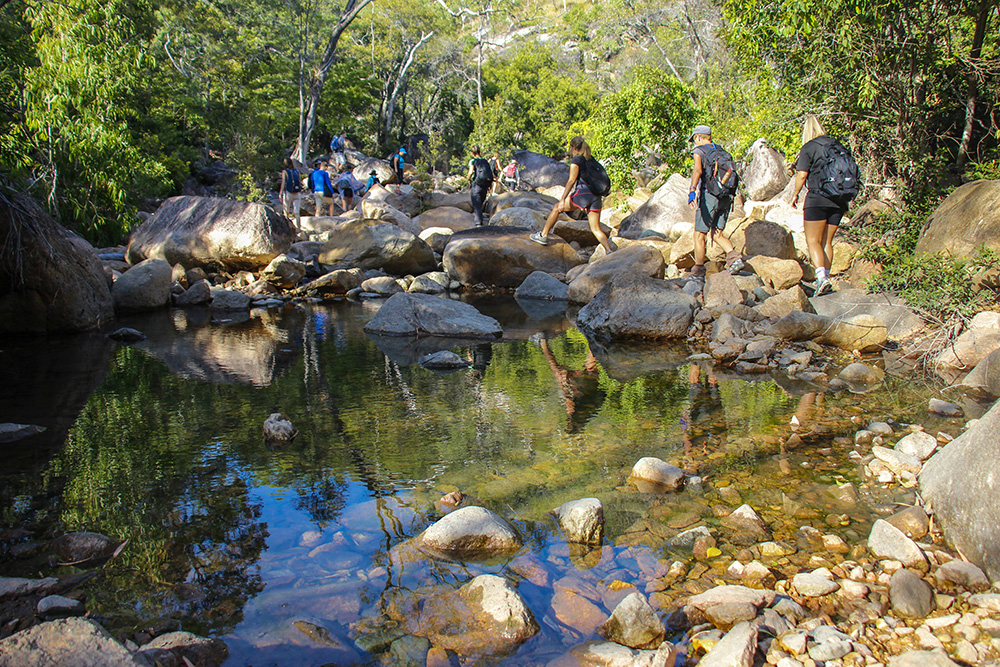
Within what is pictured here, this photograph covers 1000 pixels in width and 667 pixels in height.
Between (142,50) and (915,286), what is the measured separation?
915 cm

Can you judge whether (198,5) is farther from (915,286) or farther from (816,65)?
(915,286)

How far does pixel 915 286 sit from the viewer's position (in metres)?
6.45

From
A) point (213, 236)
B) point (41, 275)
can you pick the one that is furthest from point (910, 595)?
point (213, 236)

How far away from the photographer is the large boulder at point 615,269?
30.8 feet

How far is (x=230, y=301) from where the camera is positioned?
11.0 meters

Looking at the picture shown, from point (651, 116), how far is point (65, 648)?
54.9 feet

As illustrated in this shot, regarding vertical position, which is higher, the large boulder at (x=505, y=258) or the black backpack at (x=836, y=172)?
the black backpack at (x=836, y=172)

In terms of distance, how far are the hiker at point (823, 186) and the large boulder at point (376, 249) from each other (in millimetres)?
7155

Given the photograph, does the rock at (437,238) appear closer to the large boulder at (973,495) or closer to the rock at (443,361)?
the rock at (443,361)

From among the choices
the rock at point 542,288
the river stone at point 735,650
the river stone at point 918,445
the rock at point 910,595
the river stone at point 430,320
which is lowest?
the rock at point 542,288

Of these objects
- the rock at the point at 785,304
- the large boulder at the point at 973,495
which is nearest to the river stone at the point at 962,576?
the large boulder at the point at 973,495

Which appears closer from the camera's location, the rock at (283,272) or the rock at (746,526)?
the rock at (746,526)

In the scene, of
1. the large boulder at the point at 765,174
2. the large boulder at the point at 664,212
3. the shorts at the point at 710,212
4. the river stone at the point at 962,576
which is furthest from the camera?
the large boulder at the point at 765,174

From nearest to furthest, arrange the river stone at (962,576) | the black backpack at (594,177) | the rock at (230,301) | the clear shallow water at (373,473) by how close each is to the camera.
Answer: the river stone at (962,576), the clear shallow water at (373,473), the black backpack at (594,177), the rock at (230,301)
